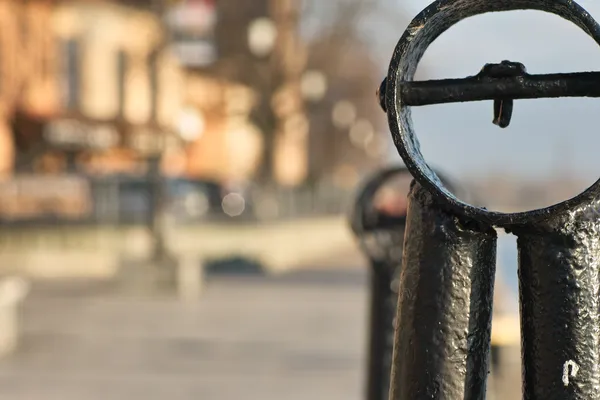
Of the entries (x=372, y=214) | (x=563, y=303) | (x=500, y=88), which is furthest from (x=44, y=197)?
(x=563, y=303)

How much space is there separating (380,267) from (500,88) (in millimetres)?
2802

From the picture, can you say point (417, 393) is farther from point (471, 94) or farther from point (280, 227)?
point (280, 227)

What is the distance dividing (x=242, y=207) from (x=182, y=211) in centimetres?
524

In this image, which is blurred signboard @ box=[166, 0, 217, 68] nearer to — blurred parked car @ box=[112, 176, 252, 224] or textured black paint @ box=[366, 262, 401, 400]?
blurred parked car @ box=[112, 176, 252, 224]

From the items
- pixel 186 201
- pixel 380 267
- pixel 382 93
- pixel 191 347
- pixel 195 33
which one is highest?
pixel 195 33

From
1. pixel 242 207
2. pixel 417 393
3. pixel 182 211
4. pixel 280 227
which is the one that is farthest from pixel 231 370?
pixel 242 207

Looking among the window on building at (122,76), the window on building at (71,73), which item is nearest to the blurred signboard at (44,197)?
the window on building at (71,73)

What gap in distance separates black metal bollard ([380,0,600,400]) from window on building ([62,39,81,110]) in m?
33.0

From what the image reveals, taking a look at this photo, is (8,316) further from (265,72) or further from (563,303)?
(265,72)

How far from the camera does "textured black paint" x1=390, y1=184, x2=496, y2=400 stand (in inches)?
66.5

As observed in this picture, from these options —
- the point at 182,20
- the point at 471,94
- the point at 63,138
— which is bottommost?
the point at 471,94

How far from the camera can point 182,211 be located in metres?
23.9

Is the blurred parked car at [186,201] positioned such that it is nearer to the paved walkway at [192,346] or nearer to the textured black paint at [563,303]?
the paved walkway at [192,346]

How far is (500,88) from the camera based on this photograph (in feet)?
5.66
